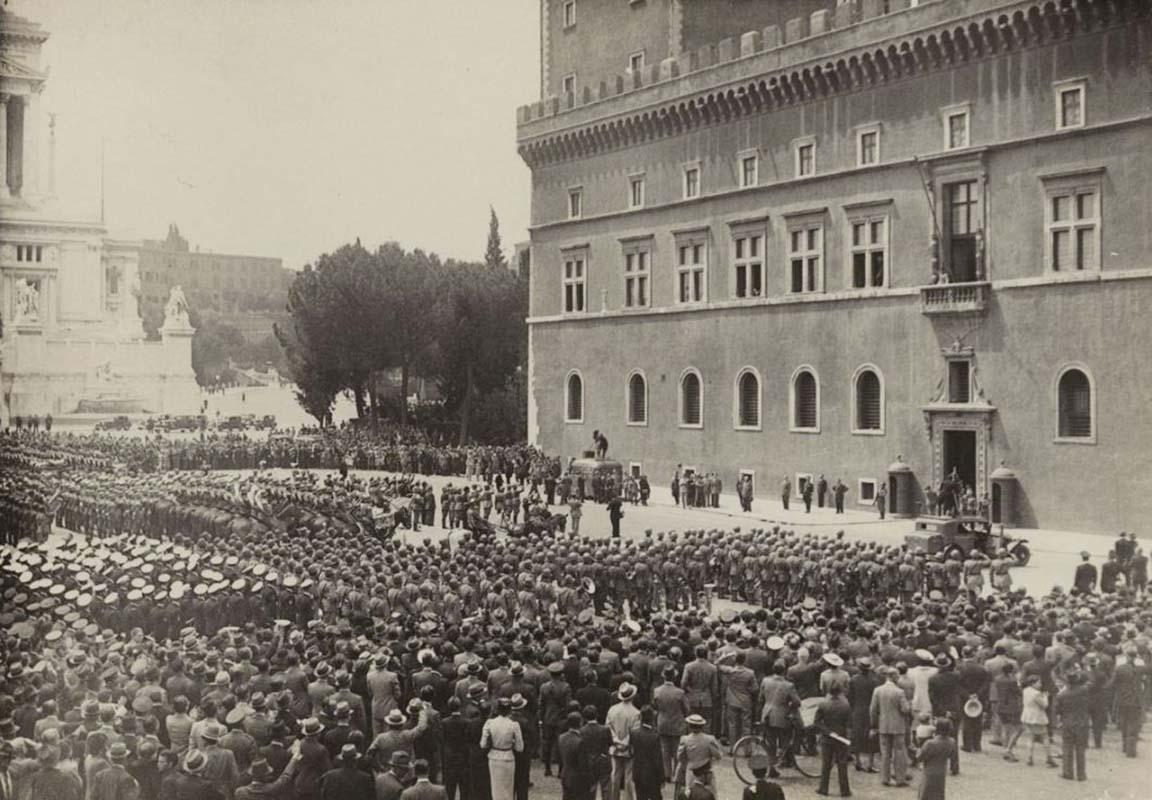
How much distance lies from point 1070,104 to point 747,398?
46.7ft

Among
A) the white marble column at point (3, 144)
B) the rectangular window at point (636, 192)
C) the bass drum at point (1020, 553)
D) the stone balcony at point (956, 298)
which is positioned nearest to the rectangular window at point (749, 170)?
the rectangular window at point (636, 192)

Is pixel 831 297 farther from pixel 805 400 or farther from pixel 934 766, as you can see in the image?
→ pixel 934 766

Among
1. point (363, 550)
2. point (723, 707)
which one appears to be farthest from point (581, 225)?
point (723, 707)

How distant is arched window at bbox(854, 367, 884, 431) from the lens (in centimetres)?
3503

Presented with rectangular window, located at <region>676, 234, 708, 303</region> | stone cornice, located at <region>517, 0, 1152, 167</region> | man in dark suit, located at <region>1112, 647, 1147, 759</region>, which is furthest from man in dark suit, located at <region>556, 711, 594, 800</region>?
rectangular window, located at <region>676, 234, 708, 303</region>

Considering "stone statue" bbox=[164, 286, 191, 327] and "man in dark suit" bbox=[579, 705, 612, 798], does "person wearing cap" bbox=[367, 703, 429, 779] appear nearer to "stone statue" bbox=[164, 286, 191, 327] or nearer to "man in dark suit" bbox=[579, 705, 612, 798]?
"man in dark suit" bbox=[579, 705, 612, 798]

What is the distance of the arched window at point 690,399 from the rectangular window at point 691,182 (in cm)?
622

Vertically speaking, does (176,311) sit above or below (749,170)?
below

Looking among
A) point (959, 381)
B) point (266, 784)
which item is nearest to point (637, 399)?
point (959, 381)

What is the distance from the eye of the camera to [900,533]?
3036 centimetres

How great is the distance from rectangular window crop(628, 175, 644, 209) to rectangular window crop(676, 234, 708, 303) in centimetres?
263

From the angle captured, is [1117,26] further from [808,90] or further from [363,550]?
[363,550]

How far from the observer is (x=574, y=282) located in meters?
47.9

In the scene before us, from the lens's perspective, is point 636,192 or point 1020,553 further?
point 636,192
